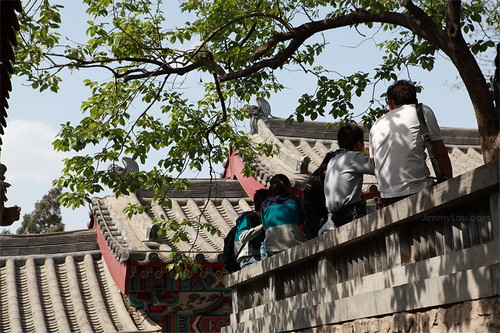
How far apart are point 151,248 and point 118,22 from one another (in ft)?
17.0

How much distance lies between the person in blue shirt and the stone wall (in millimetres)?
2602

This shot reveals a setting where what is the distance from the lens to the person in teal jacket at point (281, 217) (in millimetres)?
8086

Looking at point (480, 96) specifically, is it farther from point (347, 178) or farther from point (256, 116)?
point (256, 116)

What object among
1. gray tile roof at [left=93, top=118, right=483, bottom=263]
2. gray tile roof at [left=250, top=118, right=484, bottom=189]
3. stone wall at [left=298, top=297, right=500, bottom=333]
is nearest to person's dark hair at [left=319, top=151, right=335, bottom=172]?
stone wall at [left=298, top=297, right=500, bottom=333]

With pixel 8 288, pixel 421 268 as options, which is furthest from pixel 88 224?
pixel 421 268

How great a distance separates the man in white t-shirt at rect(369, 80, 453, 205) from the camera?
19.5 feet

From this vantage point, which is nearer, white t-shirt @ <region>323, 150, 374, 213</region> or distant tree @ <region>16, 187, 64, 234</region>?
white t-shirt @ <region>323, 150, 374, 213</region>

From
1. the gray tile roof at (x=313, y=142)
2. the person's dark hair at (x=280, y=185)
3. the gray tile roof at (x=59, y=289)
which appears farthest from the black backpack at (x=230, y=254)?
the gray tile roof at (x=313, y=142)

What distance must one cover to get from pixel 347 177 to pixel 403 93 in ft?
3.30

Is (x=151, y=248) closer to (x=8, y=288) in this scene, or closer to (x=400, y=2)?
(x=8, y=288)

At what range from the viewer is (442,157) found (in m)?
5.88

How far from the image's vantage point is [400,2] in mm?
8047

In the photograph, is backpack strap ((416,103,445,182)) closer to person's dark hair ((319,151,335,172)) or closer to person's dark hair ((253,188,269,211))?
person's dark hair ((319,151,335,172))

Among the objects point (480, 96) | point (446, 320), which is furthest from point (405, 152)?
point (480, 96)
